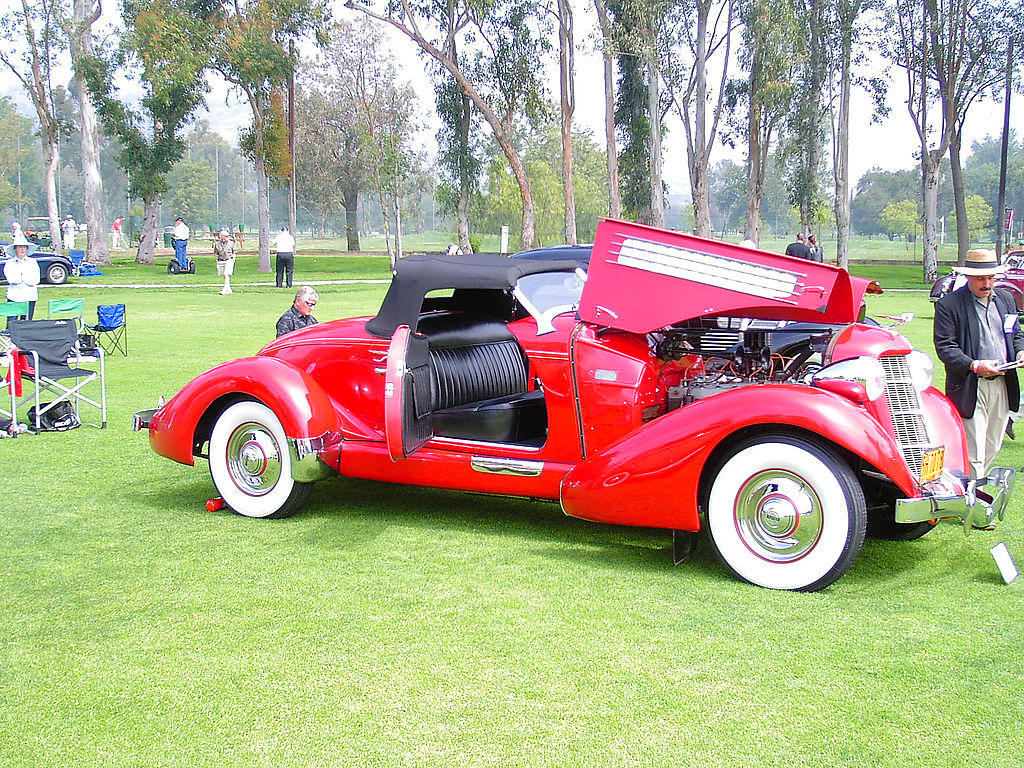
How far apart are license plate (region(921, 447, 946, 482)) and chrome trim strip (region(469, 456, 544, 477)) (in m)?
2.05

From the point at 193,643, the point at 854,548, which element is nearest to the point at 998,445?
the point at 854,548

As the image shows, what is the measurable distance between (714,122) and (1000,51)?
41.9 feet

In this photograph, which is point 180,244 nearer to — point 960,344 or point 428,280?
point 428,280

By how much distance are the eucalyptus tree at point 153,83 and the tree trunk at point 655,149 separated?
18512mm

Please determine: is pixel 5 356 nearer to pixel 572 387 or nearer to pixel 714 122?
pixel 572 387

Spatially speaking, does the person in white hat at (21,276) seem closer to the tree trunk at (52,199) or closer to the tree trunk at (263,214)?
the tree trunk at (263,214)

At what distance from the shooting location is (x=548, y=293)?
595 centimetres

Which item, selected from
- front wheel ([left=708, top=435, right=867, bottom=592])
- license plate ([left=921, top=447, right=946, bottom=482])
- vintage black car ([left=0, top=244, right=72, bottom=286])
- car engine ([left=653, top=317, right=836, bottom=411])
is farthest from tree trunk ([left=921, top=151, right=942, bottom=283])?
front wheel ([left=708, top=435, right=867, bottom=592])

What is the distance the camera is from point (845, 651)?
12.7 feet

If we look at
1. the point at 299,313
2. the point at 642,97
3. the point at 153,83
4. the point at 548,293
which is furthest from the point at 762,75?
the point at 548,293

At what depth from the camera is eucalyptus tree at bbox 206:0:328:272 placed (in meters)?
37.2

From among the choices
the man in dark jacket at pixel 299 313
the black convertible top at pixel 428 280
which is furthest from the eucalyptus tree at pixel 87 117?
the black convertible top at pixel 428 280

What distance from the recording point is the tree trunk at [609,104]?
→ 37.8 metres

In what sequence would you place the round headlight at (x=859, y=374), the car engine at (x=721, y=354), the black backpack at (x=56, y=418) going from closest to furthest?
the round headlight at (x=859, y=374), the car engine at (x=721, y=354), the black backpack at (x=56, y=418)
